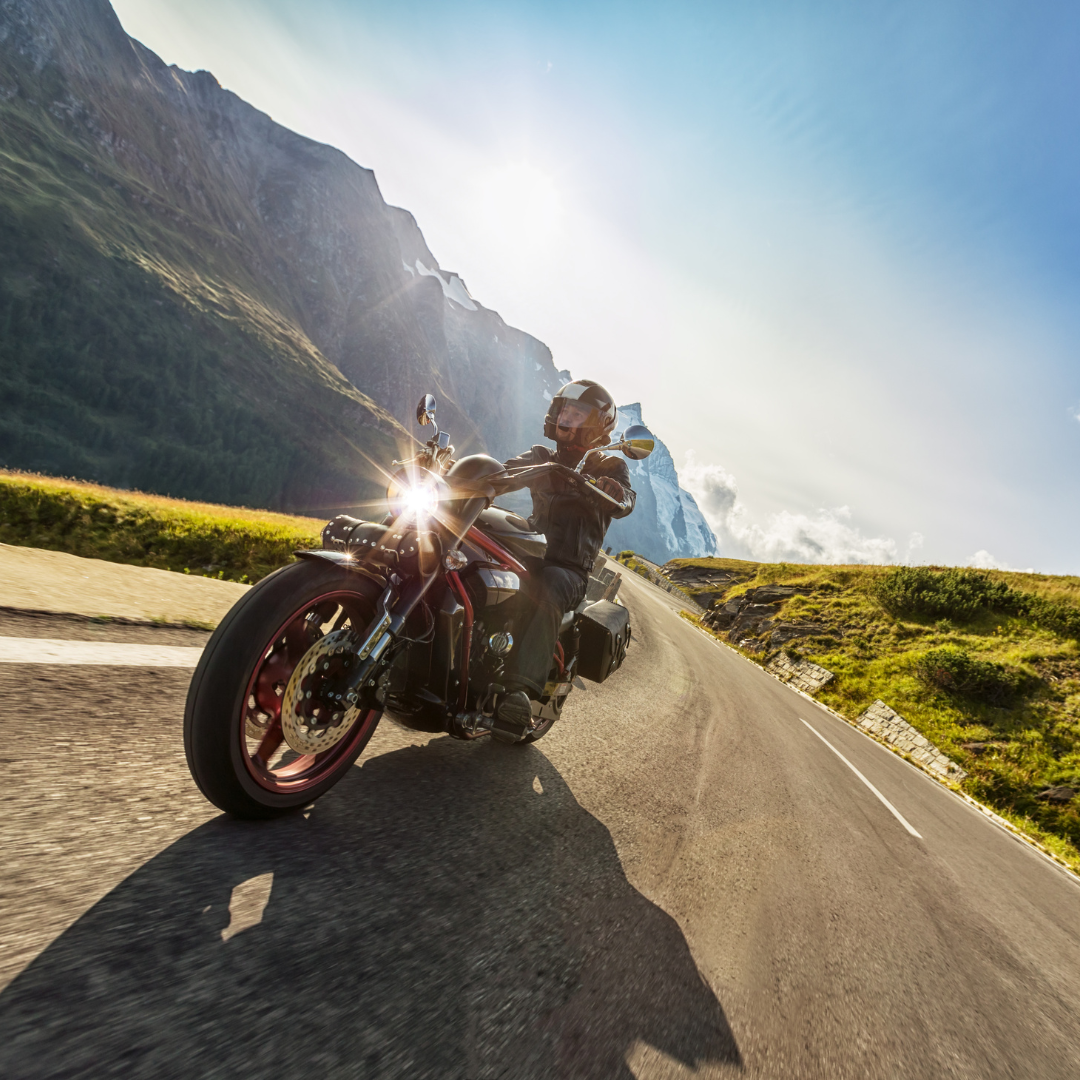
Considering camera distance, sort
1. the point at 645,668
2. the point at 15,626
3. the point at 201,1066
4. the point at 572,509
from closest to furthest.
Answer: the point at 201,1066 → the point at 15,626 → the point at 572,509 → the point at 645,668

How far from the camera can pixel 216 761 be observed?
1.84 m

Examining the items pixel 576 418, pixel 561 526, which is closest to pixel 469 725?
pixel 561 526

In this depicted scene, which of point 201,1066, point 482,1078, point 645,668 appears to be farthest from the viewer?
point 645,668

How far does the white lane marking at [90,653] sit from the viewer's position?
267 centimetres

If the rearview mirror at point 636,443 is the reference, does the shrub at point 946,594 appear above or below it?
above

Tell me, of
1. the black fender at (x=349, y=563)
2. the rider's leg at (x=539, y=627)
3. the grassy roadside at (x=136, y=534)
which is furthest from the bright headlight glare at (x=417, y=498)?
the grassy roadside at (x=136, y=534)

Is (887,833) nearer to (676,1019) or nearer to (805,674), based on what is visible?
(676,1019)

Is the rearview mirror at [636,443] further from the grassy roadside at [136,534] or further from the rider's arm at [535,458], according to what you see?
the grassy roadside at [136,534]

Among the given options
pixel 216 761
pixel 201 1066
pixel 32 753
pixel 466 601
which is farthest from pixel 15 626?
pixel 201 1066

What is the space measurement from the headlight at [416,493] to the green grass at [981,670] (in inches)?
467

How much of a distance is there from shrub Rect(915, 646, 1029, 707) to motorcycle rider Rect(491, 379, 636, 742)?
16369 mm

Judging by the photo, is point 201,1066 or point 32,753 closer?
point 201,1066

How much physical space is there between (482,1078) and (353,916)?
0.61 metres

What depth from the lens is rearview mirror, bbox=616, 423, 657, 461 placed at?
9.39 feet
